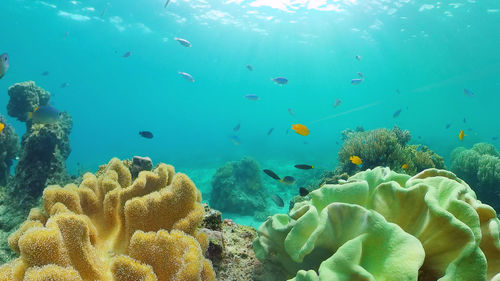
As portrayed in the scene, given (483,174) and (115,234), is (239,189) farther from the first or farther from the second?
(115,234)

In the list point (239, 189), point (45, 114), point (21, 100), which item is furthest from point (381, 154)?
point (21, 100)

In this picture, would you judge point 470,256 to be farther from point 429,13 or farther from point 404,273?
point 429,13

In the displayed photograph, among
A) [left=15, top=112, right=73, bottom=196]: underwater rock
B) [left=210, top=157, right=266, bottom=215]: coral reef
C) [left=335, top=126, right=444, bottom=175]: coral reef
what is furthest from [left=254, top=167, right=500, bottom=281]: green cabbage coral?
[left=210, top=157, right=266, bottom=215]: coral reef

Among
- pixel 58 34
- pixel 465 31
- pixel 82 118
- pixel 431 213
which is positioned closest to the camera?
pixel 431 213

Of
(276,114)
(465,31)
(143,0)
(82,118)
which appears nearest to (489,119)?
(276,114)

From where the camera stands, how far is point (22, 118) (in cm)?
1012

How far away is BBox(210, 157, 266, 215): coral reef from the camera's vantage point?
12.6 m

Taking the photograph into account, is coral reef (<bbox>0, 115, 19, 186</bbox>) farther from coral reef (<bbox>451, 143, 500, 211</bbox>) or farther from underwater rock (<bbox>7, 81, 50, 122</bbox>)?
coral reef (<bbox>451, 143, 500, 211</bbox>)

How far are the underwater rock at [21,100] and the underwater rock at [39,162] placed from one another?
11.8ft

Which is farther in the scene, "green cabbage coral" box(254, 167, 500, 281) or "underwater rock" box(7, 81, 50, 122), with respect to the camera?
"underwater rock" box(7, 81, 50, 122)

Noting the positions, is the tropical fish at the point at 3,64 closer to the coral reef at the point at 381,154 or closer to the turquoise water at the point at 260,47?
the coral reef at the point at 381,154

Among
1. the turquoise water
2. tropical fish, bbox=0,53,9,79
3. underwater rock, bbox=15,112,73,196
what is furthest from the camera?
the turquoise water

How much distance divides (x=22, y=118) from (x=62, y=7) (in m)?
25.7

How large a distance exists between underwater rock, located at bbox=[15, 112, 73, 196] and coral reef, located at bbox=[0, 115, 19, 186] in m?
1.76
